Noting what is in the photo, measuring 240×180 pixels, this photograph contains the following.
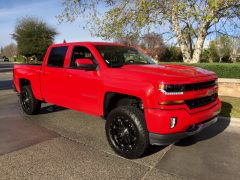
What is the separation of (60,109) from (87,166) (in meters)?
4.05

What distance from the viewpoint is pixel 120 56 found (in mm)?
5703

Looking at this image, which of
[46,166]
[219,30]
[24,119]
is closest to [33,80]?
[24,119]

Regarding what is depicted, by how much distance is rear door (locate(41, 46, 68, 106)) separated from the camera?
609cm

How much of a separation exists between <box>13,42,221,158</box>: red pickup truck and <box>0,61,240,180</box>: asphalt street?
376mm

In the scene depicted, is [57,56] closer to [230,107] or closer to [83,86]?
[83,86]

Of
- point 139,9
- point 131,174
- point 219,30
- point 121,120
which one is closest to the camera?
point 131,174

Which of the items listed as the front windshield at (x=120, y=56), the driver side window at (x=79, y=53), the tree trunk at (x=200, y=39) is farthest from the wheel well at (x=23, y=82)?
the tree trunk at (x=200, y=39)

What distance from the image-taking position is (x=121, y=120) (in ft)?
15.7

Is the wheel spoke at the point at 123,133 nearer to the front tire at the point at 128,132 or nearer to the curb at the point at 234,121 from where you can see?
the front tire at the point at 128,132

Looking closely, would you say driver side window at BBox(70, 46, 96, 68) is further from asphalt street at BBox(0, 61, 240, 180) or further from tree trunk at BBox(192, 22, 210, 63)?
tree trunk at BBox(192, 22, 210, 63)

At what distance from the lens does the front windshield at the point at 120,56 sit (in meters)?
5.42

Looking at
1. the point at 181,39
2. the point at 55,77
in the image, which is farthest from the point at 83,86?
the point at 181,39

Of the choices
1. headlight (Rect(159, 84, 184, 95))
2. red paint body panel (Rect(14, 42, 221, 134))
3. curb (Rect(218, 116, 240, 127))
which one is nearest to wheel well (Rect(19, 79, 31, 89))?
red paint body panel (Rect(14, 42, 221, 134))

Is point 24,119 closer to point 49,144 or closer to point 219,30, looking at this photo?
point 49,144
